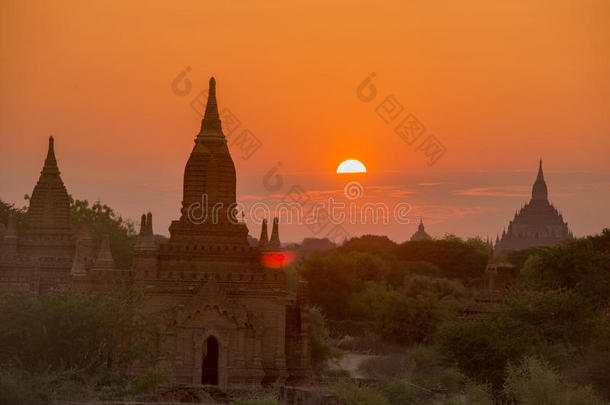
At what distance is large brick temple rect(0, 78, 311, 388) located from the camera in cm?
4278

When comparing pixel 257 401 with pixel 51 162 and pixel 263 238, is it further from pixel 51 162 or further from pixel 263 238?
pixel 51 162

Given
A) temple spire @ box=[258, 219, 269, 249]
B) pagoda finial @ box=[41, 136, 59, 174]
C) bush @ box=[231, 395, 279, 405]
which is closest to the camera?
bush @ box=[231, 395, 279, 405]

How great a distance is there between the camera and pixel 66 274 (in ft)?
204

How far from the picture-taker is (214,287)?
4291 centimetres

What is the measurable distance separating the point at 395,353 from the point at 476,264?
46.8m

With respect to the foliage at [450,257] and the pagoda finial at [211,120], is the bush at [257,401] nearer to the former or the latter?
the pagoda finial at [211,120]

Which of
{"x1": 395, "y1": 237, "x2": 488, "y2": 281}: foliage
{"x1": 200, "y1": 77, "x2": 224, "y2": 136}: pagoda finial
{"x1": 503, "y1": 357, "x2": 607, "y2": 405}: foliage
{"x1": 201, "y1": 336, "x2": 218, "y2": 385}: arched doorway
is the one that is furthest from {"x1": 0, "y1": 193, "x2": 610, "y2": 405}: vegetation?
{"x1": 395, "y1": 237, "x2": 488, "y2": 281}: foliage

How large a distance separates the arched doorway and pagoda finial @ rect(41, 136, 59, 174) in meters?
26.1

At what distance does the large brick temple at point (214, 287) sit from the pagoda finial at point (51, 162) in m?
18.1

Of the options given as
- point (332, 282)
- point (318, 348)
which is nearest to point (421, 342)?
point (318, 348)

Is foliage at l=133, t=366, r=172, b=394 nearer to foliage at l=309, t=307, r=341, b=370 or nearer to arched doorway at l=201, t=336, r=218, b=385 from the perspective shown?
arched doorway at l=201, t=336, r=218, b=385

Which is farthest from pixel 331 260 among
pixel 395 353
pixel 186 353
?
pixel 186 353

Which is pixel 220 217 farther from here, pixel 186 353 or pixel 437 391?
pixel 437 391

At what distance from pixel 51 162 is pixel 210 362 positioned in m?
27.7
